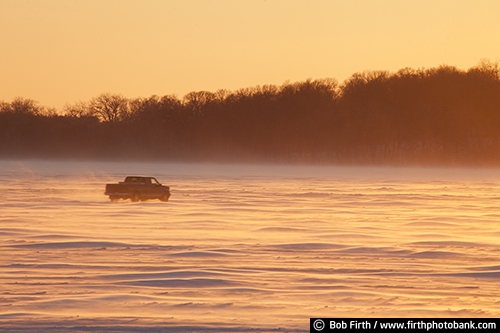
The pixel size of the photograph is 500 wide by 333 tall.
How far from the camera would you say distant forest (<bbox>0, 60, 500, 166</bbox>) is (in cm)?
12219

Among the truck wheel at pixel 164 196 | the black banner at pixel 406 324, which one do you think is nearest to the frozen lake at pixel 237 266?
the black banner at pixel 406 324

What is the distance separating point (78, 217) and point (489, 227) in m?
12.8

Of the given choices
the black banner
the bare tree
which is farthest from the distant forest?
the black banner

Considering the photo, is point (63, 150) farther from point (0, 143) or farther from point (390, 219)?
point (390, 219)

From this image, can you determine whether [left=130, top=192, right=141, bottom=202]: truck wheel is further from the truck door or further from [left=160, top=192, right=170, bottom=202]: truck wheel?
[left=160, top=192, right=170, bottom=202]: truck wheel

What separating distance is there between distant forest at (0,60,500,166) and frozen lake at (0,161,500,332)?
9112 cm

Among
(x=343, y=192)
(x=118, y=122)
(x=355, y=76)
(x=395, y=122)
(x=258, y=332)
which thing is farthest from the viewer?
(x=118, y=122)

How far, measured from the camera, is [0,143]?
152 m

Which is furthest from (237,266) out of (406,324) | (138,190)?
(138,190)

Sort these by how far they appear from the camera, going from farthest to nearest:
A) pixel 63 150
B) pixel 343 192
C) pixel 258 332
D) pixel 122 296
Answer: pixel 63 150, pixel 343 192, pixel 122 296, pixel 258 332

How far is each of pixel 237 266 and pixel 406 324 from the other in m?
6.38

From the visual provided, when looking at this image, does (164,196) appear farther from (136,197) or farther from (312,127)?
(312,127)

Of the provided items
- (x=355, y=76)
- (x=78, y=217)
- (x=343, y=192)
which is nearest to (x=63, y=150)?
(x=355, y=76)

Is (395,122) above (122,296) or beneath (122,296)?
above
